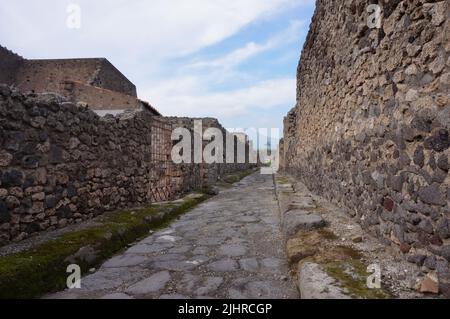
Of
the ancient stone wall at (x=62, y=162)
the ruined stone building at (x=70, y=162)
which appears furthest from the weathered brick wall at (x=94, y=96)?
the ancient stone wall at (x=62, y=162)

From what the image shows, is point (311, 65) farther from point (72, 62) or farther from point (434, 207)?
point (72, 62)

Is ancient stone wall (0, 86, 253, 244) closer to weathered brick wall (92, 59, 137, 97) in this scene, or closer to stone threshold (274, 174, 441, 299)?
stone threshold (274, 174, 441, 299)

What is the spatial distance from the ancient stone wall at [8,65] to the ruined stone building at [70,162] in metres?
15.0

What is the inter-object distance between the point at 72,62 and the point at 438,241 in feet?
72.0

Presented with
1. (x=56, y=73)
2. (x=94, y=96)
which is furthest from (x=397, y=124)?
(x=56, y=73)

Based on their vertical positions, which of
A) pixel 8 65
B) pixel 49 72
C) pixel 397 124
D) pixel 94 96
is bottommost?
pixel 397 124

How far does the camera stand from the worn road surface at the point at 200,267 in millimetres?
2859

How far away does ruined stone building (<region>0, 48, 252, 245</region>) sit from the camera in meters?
3.54

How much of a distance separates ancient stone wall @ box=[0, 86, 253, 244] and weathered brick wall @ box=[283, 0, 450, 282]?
3476mm

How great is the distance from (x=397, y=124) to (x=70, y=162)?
3760 millimetres

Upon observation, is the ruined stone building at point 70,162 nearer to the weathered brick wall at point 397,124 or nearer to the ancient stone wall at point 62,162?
the ancient stone wall at point 62,162

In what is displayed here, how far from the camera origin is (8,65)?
19.6 meters

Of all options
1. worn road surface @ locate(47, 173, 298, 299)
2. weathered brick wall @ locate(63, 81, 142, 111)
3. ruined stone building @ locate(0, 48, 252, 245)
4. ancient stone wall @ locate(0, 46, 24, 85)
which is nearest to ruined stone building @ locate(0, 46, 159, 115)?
ancient stone wall @ locate(0, 46, 24, 85)

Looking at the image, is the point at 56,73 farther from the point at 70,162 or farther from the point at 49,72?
the point at 70,162
